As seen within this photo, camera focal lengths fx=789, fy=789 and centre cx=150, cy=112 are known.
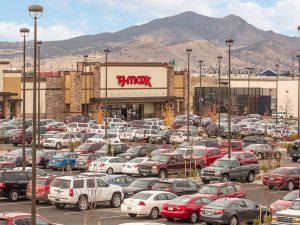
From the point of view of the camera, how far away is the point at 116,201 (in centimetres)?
3591

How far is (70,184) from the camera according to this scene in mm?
33969

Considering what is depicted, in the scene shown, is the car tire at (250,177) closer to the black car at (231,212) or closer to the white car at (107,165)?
the white car at (107,165)

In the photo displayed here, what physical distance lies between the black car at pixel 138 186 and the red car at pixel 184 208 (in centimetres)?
506

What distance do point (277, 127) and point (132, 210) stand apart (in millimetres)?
50217

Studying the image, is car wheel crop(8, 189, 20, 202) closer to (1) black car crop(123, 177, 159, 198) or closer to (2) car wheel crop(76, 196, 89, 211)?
(2) car wheel crop(76, 196, 89, 211)

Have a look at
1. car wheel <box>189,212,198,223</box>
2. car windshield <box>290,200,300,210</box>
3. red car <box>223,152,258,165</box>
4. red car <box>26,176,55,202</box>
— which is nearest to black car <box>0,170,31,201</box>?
red car <box>26,176,55,202</box>

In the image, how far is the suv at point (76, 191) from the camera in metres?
33.9

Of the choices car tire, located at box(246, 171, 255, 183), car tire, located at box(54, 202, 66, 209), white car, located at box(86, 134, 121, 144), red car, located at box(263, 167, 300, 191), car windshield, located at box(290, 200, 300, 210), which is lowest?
car tire, located at box(54, 202, 66, 209)

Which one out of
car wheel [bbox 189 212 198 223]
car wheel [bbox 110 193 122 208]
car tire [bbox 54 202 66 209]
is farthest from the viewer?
car wheel [bbox 110 193 122 208]

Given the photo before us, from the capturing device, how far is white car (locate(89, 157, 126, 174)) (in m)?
47.3

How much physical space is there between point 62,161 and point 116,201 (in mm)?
15211

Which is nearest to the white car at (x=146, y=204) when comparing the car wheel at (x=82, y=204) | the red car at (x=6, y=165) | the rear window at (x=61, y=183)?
the car wheel at (x=82, y=204)

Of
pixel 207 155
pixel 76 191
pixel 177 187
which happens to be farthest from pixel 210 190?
pixel 207 155

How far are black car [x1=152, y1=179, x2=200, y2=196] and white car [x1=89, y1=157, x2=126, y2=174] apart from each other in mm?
11113
